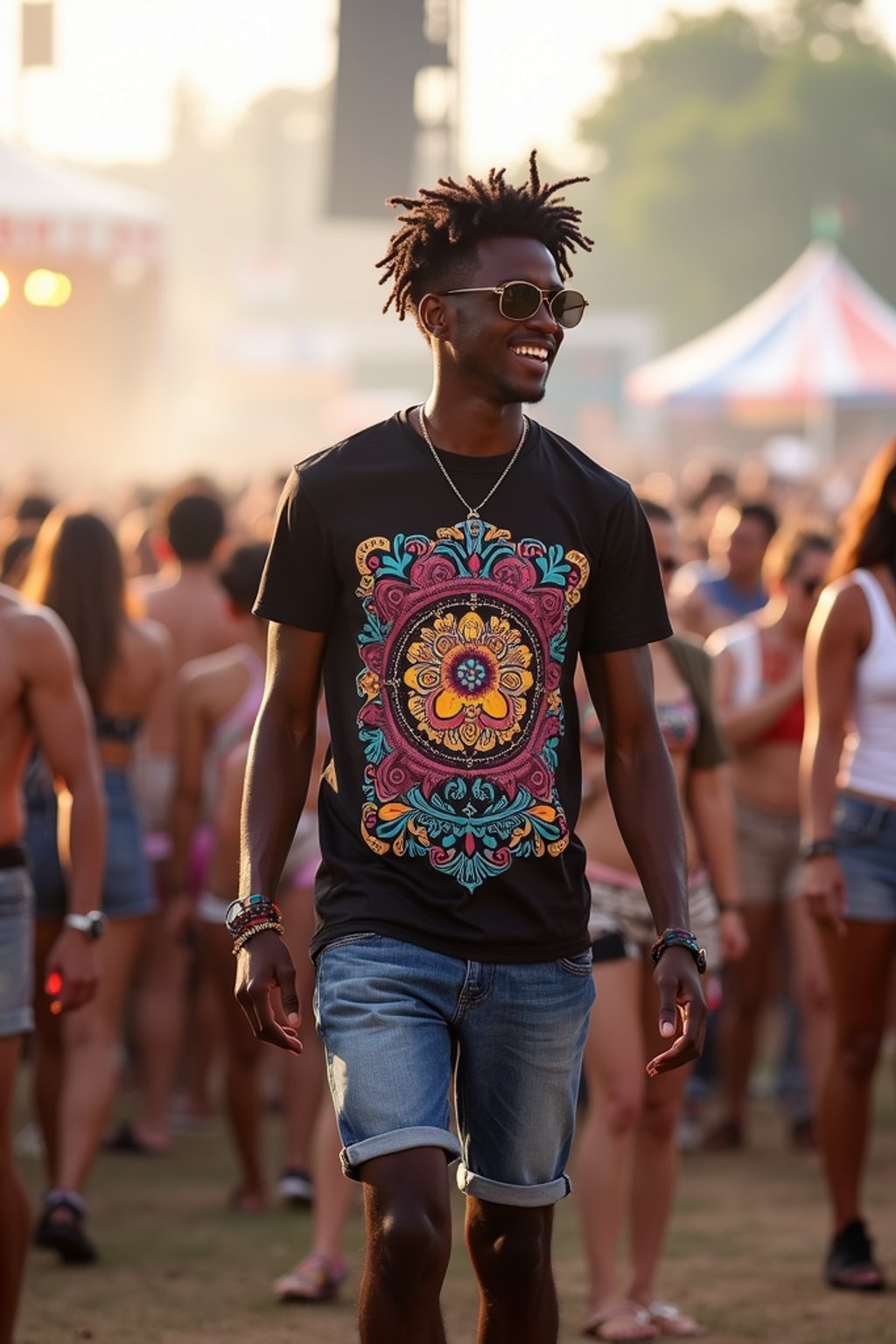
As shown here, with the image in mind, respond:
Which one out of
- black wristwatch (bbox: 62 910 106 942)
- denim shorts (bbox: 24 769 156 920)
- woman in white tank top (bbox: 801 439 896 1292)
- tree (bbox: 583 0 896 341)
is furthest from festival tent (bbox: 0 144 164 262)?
tree (bbox: 583 0 896 341)

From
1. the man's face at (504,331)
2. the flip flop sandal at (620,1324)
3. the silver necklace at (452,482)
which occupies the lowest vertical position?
the flip flop sandal at (620,1324)

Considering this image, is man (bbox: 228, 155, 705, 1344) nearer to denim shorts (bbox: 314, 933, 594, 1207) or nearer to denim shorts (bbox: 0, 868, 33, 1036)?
denim shorts (bbox: 314, 933, 594, 1207)

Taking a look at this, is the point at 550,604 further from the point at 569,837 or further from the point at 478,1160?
the point at 478,1160

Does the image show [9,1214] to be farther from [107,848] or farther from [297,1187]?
[297,1187]

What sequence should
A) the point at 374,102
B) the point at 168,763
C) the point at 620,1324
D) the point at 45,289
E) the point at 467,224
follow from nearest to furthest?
the point at 467,224 < the point at 620,1324 < the point at 168,763 < the point at 374,102 < the point at 45,289

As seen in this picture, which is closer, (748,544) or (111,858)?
(111,858)

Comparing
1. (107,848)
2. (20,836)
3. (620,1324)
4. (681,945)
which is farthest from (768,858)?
(681,945)

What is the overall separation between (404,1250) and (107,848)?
146 inches

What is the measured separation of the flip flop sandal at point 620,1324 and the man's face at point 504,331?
279 centimetres

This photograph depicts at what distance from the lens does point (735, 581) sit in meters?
10.6

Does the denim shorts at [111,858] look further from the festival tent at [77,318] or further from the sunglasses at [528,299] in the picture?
the festival tent at [77,318]

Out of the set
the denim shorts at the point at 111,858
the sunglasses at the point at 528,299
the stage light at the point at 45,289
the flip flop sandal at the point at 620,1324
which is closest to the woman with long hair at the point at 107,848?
the denim shorts at the point at 111,858

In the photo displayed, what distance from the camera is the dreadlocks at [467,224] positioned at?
4262 mm

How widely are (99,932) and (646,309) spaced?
286ft
